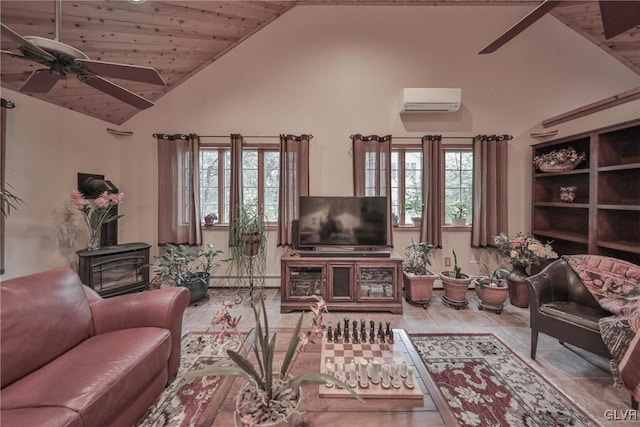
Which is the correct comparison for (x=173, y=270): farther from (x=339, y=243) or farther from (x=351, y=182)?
(x=351, y=182)

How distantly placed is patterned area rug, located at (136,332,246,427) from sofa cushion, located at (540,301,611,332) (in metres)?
2.43

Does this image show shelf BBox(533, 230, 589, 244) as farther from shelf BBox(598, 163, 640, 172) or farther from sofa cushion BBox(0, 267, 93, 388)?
sofa cushion BBox(0, 267, 93, 388)

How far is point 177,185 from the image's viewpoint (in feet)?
11.9

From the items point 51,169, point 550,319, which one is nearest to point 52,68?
point 51,169

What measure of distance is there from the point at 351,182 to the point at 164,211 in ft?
8.77

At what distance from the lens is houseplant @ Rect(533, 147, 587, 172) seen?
3.09 metres

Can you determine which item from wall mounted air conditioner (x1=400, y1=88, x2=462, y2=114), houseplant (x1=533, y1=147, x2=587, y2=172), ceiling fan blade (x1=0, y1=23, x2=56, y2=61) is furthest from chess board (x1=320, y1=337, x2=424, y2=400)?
houseplant (x1=533, y1=147, x2=587, y2=172)

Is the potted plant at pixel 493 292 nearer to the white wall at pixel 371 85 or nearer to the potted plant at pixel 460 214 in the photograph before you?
the white wall at pixel 371 85

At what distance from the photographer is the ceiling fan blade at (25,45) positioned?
1.25m

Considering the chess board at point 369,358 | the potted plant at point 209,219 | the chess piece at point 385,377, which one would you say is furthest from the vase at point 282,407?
the potted plant at point 209,219

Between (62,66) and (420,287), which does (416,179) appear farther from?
(62,66)

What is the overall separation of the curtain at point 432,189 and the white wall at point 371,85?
25cm

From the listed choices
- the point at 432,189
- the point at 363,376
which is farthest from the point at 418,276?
the point at 363,376

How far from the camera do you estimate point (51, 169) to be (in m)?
2.99
